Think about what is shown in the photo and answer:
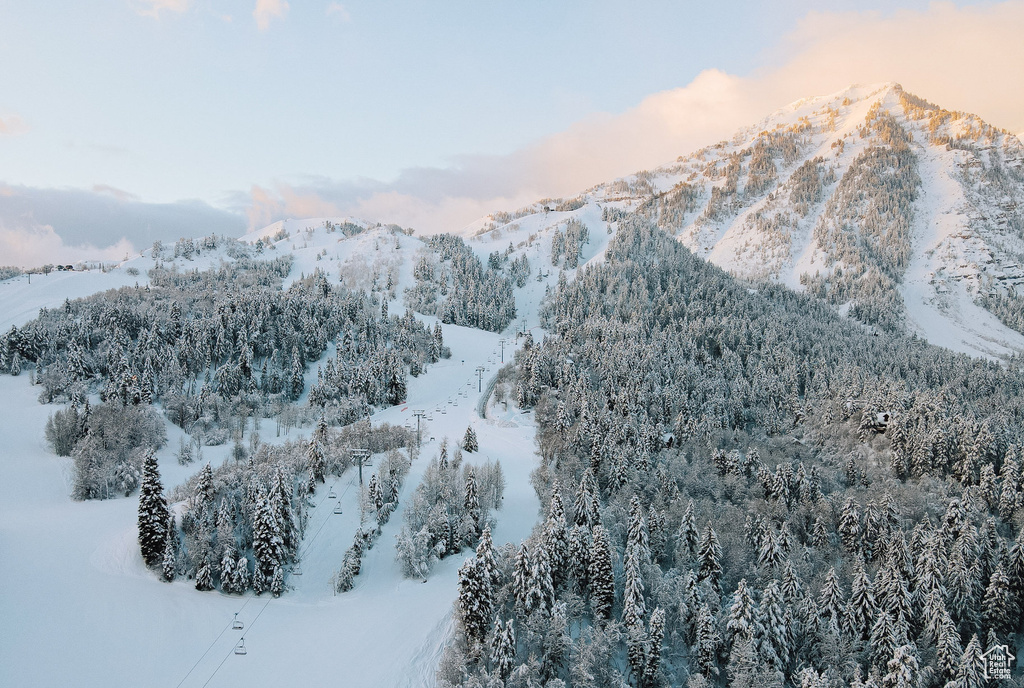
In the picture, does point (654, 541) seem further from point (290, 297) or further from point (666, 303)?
point (290, 297)

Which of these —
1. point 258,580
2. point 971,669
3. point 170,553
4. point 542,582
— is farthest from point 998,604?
point 170,553

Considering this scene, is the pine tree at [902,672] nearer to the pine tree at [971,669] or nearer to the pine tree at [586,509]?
the pine tree at [971,669]

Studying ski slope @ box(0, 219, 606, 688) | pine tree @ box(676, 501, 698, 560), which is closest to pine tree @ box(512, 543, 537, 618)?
ski slope @ box(0, 219, 606, 688)

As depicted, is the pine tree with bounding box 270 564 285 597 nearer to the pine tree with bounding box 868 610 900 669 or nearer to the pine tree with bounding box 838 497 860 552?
the pine tree with bounding box 868 610 900 669

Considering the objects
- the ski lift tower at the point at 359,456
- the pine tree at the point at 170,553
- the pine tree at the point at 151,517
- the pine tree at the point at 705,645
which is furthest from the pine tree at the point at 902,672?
the pine tree at the point at 151,517

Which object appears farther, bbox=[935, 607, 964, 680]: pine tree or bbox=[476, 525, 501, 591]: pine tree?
bbox=[476, 525, 501, 591]: pine tree

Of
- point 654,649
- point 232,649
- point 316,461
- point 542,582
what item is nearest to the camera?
point 654,649

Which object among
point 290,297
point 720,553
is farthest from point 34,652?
point 290,297

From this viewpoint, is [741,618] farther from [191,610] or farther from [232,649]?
[191,610]
